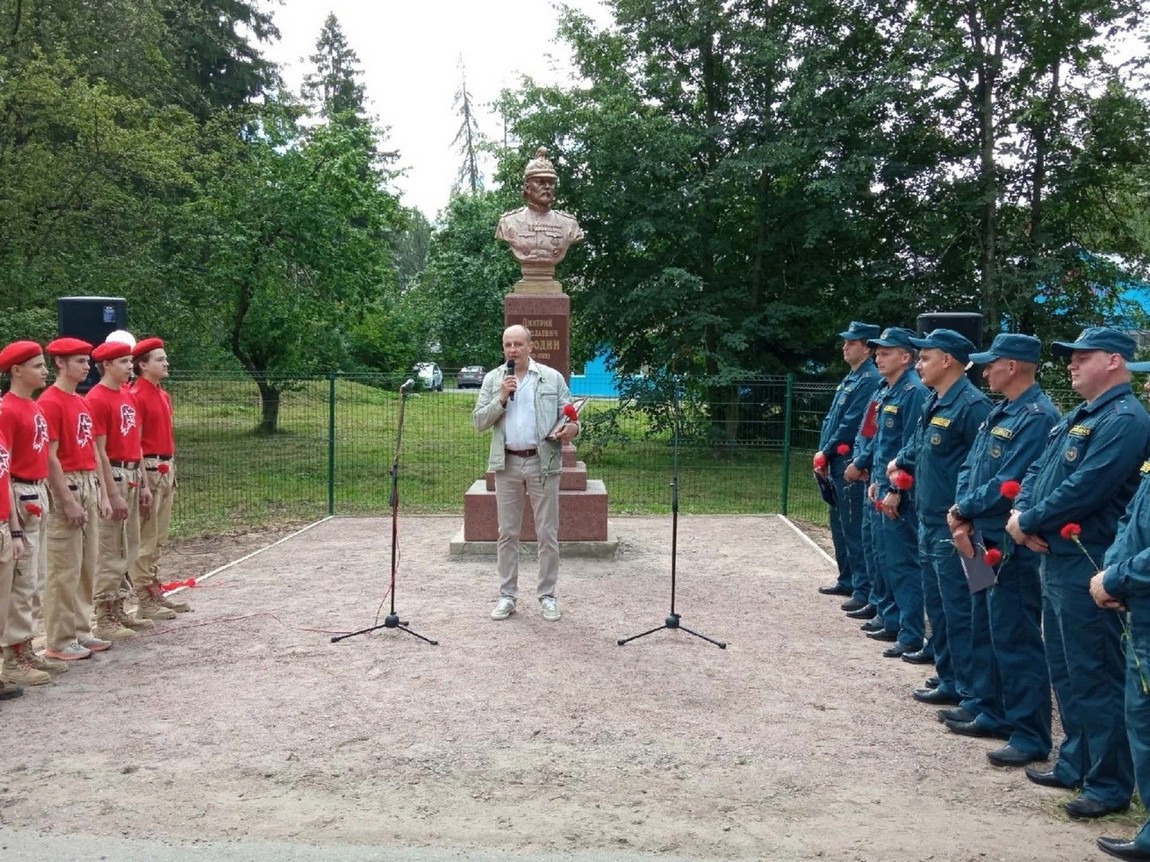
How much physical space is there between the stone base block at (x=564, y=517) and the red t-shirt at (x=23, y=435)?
4312 mm

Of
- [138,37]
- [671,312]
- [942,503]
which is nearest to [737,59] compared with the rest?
[671,312]

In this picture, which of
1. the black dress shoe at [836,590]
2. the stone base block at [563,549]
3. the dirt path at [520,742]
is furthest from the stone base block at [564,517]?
the black dress shoe at [836,590]

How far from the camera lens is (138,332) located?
49.0 feet

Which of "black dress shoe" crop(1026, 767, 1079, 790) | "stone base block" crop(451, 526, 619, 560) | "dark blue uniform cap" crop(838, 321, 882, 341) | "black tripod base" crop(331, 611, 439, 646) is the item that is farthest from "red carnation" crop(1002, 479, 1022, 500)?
"stone base block" crop(451, 526, 619, 560)

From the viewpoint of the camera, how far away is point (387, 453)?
1414 cm

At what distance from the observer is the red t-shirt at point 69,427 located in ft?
19.4

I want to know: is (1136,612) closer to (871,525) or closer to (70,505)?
(871,525)

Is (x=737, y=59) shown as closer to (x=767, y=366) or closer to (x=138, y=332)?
(x=767, y=366)

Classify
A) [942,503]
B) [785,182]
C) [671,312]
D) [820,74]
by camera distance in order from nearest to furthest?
[942,503] < [820,74] < [671,312] < [785,182]

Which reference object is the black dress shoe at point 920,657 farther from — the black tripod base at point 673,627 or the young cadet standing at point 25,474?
the young cadet standing at point 25,474

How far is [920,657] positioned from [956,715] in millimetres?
1143

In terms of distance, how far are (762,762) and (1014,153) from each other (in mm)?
16027

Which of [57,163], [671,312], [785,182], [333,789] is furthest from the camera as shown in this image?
[785,182]

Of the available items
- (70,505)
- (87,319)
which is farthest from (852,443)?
(87,319)
